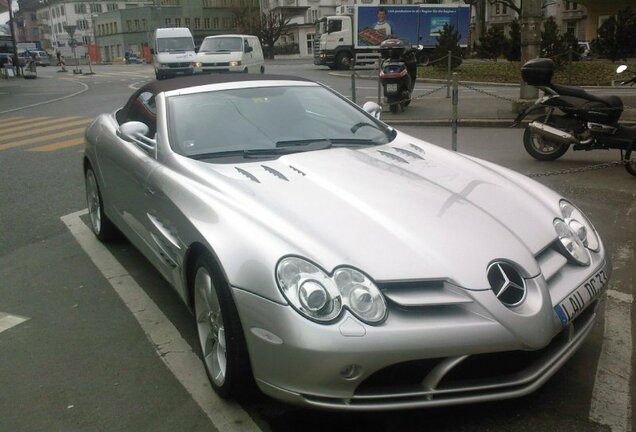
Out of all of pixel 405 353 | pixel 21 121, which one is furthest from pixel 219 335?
pixel 21 121

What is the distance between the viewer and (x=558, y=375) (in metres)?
3.14

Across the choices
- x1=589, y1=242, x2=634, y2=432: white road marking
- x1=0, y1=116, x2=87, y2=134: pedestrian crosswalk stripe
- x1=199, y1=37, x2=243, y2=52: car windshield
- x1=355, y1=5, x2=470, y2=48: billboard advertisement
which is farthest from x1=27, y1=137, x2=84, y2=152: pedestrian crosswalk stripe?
x1=355, y1=5, x2=470, y2=48: billboard advertisement

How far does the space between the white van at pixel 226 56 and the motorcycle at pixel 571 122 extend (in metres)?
17.4

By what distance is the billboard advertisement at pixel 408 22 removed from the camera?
32781 mm

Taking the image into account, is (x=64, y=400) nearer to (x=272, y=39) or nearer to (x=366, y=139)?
(x=366, y=139)

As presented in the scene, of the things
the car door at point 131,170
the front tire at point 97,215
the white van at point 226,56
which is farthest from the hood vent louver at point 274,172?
the white van at point 226,56

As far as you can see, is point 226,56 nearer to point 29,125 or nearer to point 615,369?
point 29,125

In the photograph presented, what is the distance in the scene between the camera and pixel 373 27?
108ft

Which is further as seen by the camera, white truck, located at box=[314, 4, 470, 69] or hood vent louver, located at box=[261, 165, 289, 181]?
white truck, located at box=[314, 4, 470, 69]

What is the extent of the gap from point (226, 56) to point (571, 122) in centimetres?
1819

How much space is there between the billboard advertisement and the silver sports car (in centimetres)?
3008

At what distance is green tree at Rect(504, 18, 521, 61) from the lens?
22.7 meters

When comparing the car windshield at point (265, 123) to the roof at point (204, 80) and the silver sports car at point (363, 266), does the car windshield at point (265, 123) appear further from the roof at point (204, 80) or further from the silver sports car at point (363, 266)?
the roof at point (204, 80)

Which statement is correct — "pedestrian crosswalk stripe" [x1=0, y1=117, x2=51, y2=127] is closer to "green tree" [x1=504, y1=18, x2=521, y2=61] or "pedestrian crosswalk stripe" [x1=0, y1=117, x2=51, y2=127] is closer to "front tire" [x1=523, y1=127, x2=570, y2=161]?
"front tire" [x1=523, y1=127, x2=570, y2=161]
